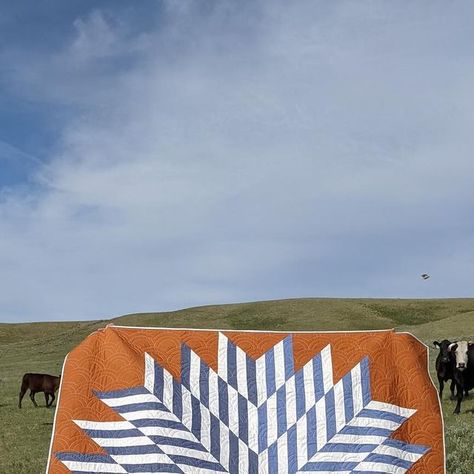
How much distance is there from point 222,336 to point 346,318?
63325 mm

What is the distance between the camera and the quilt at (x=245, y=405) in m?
7.20

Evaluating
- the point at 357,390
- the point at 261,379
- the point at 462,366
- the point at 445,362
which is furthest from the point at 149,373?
the point at 445,362

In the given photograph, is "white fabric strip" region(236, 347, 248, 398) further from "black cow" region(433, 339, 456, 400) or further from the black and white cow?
"black cow" region(433, 339, 456, 400)

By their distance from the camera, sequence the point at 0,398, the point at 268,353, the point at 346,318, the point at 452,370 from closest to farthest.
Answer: the point at 268,353, the point at 452,370, the point at 0,398, the point at 346,318

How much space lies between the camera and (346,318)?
2739 inches

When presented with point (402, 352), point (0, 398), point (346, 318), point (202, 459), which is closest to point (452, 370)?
point (402, 352)

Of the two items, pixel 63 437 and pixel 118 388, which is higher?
pixel 118 388

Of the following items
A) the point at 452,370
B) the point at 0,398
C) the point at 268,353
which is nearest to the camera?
the point at 268,353

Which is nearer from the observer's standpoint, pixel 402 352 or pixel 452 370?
pixel 402 352

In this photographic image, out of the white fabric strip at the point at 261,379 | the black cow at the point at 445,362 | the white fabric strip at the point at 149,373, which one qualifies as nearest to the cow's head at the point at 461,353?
the black cow at the point at 445,362

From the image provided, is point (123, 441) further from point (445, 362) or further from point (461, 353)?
point (445, 362)

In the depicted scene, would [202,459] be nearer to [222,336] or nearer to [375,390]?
[222,336]

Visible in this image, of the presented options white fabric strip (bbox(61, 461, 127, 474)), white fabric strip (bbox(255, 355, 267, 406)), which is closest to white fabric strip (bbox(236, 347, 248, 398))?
white fabric strip (bbox(255, 355, 267, 406))

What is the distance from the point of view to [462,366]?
1755 centimetres
